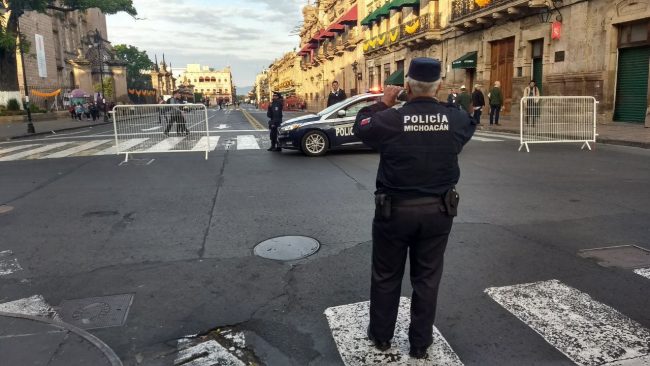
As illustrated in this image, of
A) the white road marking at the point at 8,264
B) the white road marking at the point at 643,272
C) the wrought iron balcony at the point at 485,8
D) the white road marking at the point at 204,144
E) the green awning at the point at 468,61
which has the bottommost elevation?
the white road marking at the point at 643,272

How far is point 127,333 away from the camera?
325 centimetres

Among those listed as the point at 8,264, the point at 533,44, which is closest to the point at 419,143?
the point at 8,264

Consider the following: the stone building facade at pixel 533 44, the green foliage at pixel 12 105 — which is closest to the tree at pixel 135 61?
the green foliage at pixel 12 105

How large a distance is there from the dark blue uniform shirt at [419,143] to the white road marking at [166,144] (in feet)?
32.9

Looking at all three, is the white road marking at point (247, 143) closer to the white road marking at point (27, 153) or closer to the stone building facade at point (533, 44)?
the white road marking at point (27, 153)

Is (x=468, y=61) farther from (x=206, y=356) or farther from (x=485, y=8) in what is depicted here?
(x=206, y=356)

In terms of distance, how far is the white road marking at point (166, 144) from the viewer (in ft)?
38.9

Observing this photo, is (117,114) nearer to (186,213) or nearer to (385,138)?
(186,213)

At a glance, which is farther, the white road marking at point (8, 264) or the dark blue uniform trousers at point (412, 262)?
the white road marking at point (8, 264)

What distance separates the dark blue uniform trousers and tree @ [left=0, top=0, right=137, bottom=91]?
95.7ft

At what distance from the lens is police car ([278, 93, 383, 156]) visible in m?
12.0

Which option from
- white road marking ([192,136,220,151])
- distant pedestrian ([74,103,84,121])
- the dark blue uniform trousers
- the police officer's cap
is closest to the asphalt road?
the dark blue uniform trousers

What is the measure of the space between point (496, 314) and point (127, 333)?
2.60 meters

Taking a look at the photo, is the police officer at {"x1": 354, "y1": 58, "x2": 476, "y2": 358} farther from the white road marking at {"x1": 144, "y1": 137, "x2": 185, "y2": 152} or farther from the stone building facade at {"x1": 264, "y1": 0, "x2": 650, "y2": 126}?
the stone building facade at {"x1": 264, "y1": 0, "x2": 650, "y2": 126}
